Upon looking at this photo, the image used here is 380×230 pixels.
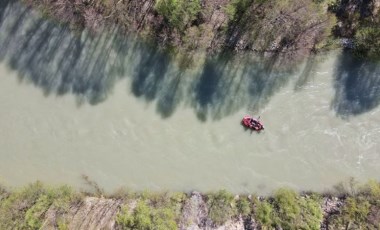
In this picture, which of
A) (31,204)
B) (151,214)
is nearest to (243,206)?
(151,214)

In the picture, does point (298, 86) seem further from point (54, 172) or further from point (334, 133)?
point (54, 172)

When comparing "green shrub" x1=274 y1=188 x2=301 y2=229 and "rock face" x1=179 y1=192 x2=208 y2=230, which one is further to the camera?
"rock face" x1=179 y1=192 x2=208 y2=230

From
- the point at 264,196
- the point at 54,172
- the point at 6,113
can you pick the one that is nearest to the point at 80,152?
the point at 54,172

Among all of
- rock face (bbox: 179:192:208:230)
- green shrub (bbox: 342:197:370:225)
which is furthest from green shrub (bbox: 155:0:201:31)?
green shrub (bbox: 342:197:370:225)

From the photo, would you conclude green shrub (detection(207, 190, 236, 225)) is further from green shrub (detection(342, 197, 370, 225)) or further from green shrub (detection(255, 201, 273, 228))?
green shrub (detection(342, 197, 370, 225))

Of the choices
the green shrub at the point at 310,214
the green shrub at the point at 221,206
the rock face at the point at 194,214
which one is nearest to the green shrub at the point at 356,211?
the green shrub at the point at 310,214

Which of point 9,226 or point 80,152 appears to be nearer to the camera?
point 9,226
